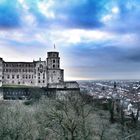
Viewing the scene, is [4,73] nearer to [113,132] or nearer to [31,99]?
[31,99]

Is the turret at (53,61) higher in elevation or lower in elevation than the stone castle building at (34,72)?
higher

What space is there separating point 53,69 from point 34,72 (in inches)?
207

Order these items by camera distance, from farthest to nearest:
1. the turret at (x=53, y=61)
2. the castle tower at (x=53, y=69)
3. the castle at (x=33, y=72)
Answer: the turret at (x=53, y=61) < the castle tower at (x=53, y=69) < the castle at (x=33, y=72)

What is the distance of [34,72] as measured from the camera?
92312 millimetres

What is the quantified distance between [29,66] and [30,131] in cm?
5912

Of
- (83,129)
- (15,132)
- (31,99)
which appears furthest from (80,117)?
(31,99)

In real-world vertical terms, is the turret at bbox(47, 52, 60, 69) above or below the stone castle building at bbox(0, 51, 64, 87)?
above

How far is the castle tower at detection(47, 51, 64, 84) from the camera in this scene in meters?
91.5

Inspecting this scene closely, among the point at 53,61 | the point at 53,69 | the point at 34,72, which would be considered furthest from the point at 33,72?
the point at 53,61

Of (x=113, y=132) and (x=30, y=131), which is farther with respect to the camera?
(x=113, y=132)

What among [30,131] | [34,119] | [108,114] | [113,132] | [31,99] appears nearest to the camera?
[30,131]

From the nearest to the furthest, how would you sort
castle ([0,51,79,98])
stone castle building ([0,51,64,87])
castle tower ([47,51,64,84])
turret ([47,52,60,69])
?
castle ([0,51,79,98]) → stone castle building ([0,51,64,87]) → castle tower ([47,51,64,84]) → turret ([47,52,60,69])

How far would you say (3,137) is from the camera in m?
31.3

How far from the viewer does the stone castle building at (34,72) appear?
9094 cm
